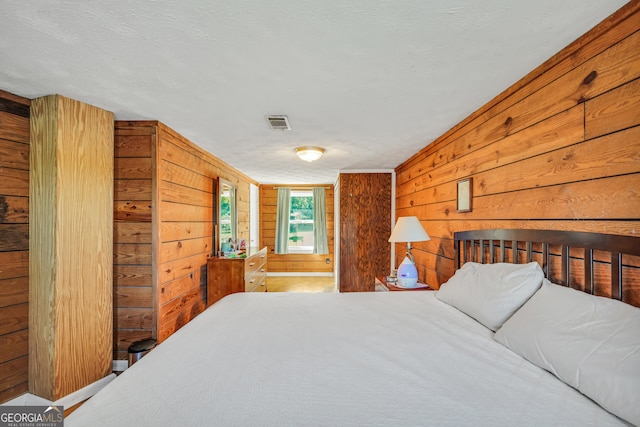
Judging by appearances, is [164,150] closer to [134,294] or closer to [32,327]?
[134,294]

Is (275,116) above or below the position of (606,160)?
above

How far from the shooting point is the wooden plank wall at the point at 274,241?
676 cm

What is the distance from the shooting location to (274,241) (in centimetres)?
679

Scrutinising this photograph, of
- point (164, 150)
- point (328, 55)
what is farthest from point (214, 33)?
point (164, 150)

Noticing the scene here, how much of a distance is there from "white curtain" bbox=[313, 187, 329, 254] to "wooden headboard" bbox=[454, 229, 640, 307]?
15.5 feet

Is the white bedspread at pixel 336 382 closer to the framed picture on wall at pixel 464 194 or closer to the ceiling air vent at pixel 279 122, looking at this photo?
the framed picture on wall at pixel 464 194

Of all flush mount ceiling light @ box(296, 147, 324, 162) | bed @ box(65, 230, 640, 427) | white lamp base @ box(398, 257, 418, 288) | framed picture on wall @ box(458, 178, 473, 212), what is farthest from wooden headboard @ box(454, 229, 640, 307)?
flush mount ceiling light @ box(296, 147, 324, 162)

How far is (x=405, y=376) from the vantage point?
1026 millimetres

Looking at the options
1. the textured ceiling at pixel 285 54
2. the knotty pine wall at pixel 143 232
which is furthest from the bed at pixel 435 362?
the knotty pine wall at pixel 143 232

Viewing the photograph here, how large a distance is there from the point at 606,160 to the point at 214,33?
187 centimetres

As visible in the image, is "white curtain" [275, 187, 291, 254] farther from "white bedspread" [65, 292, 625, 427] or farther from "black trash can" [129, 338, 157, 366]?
"white bedspread" [65, 292, 625, 427]

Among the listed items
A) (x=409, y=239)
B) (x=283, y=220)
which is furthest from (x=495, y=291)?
(x=283, y=220)

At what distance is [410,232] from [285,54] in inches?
77.8

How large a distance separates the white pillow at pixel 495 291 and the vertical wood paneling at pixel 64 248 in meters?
2.73
